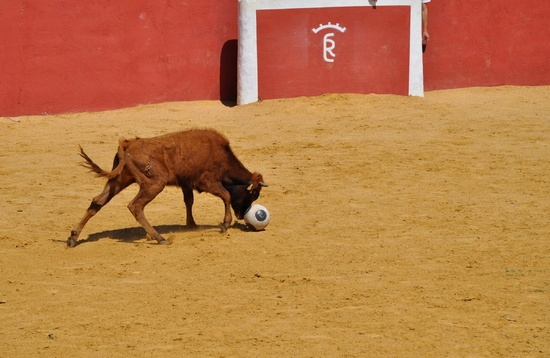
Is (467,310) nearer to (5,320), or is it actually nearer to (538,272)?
(538,272)

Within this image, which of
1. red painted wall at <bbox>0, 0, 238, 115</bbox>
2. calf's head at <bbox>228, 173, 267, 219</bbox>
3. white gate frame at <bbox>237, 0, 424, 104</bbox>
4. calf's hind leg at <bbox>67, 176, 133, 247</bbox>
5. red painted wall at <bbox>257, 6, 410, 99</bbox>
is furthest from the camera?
red painted wall at <bbox>257, 6, 410, 99</bbox>

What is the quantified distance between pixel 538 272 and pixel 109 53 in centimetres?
872

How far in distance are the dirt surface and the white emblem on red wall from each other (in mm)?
986

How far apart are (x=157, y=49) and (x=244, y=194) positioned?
20.1ft

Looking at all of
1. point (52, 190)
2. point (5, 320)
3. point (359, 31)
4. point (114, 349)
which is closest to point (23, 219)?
point (52, 190)

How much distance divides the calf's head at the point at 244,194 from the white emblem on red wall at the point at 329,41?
6010 mm

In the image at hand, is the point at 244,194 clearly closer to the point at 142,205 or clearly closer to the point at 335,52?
the point at 142,205

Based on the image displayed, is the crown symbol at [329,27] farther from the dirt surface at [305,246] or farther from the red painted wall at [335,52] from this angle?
the dirt surface at [305,246]

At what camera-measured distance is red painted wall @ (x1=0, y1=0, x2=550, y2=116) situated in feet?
50.3

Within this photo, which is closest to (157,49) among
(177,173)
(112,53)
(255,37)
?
(112,53)

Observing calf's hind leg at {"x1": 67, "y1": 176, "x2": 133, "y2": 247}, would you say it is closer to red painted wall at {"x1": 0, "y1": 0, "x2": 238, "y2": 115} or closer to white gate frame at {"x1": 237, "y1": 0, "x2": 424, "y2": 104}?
red painted wall at {"x1": 0, "y1": 0, "x2": 238, "y2": 115}

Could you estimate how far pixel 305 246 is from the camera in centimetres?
948

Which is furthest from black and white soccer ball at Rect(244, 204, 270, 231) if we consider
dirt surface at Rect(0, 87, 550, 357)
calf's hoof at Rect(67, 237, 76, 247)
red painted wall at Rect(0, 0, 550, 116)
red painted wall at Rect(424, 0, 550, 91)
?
red painted wall at Rect(424, 0, 550, 91)

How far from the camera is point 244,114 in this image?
15414 mm
